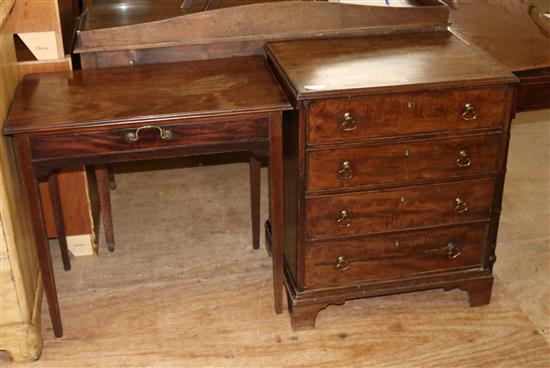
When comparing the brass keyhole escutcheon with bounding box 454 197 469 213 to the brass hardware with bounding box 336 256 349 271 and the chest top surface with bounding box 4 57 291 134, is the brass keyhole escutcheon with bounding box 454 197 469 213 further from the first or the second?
the chest top surface with bounding box 4 57 291 134

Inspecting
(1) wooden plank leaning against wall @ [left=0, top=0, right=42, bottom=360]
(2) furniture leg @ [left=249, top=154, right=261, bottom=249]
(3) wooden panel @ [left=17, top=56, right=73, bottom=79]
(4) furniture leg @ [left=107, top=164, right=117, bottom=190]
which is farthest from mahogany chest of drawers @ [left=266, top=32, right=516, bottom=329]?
(4) furniture leg @ [left=107, top=164, right=117, bottom=190]

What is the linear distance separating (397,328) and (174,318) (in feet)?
2.52

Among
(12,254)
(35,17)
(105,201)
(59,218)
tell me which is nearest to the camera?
(12,254)

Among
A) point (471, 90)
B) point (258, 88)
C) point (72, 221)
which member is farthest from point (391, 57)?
point (72, 221)

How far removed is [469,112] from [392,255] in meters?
0.54

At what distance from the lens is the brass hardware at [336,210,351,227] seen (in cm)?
236

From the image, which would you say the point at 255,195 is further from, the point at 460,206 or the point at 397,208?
the point at 460,206

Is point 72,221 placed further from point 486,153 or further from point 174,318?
point 486,153

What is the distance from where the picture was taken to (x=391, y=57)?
7.82 ft

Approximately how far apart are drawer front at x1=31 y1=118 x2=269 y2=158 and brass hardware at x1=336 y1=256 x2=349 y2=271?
501 millimetres

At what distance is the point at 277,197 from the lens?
91.7 inches

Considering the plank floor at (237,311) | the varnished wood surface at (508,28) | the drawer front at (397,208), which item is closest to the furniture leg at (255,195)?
the plank floor at (237,311)

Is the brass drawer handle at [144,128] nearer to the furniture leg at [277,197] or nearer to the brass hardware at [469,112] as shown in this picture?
the furniture leg at [277,197]

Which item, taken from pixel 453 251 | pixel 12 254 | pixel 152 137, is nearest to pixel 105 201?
pixel 12 254
